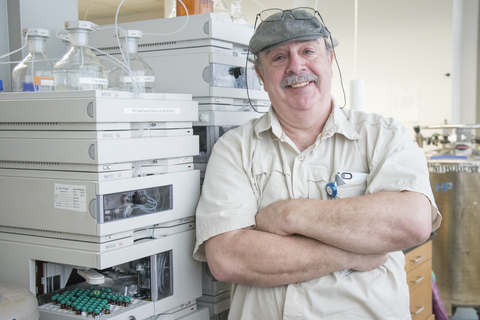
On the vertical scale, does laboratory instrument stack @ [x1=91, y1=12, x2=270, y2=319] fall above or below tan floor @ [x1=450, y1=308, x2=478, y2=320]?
above

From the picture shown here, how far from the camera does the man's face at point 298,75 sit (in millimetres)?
1408

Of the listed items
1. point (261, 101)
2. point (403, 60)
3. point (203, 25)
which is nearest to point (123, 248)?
point (203, 25)

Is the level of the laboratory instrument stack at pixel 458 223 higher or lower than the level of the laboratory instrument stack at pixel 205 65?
lower

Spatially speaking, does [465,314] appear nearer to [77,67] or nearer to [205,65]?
[205,65]

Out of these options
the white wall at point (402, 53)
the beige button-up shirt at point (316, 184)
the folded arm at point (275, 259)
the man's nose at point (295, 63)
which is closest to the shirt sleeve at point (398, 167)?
the beige button-up shirt at point (316, 184)

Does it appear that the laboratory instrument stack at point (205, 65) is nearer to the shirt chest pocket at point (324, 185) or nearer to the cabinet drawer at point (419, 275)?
the shirt chest pocket at point (324, 185)

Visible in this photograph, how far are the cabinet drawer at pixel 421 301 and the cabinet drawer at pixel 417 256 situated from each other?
0.13 metres

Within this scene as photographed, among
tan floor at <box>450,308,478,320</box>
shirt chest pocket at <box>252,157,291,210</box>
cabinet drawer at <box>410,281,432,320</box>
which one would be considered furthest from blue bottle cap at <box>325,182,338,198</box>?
tan floor at <box>450,308,478,320</box>

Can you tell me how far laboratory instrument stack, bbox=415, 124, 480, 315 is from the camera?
2.84 metres

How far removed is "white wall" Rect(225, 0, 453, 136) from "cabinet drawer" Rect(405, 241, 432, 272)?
2.28 metres

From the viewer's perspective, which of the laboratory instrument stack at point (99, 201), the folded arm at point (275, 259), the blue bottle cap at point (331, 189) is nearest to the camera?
the laboratory instrument stack at point (99, 201)

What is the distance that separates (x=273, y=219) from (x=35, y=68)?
2.73 feet

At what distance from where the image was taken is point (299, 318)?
123 centimetres

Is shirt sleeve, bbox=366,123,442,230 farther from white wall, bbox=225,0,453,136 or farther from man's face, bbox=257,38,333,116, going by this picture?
white wall, bbox=225,0,453,136
